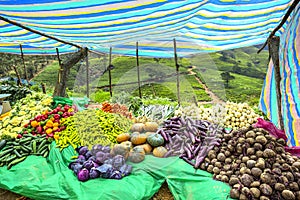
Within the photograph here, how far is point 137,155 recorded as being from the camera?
2.76 meters

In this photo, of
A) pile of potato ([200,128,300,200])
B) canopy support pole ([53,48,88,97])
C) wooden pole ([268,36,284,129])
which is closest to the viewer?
pile of potato ([200,128,300,200])

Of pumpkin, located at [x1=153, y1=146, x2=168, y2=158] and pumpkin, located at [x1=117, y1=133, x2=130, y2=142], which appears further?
pumpkin, located at [x1=117, y1=133, x2=130, y2=142]

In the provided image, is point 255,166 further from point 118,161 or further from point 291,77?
point 291,77

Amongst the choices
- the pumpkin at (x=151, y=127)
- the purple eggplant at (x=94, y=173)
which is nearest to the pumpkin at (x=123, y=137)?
the pumpkin at (x=151, y=127)

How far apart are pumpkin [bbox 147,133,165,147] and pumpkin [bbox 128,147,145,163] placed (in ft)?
0.47

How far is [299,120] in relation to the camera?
2992mm

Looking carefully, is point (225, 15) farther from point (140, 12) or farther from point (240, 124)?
point (240, 124)

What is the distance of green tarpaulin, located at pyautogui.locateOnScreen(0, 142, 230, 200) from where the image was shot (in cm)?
232

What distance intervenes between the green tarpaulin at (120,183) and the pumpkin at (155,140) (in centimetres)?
16

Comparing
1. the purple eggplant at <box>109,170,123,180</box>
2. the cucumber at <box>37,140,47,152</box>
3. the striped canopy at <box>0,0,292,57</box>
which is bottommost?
the purple eggplant at <box>109,170,123,180</box>

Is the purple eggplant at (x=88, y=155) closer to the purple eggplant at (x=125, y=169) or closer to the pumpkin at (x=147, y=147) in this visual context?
the purple eggplant at (x=125, y=169)

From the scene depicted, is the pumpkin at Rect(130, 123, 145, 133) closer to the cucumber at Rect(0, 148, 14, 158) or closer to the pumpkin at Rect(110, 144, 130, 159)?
the pumpkin at Rect(110, 144, 130, 159)

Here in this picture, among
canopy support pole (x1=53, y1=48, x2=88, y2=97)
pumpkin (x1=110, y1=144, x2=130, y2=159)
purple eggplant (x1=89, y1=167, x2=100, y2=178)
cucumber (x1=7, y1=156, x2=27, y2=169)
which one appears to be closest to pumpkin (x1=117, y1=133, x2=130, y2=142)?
pumpkin (x1=110, y1=144, x2=130, y2=159)

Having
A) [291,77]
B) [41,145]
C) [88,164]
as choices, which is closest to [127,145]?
[88,164]
